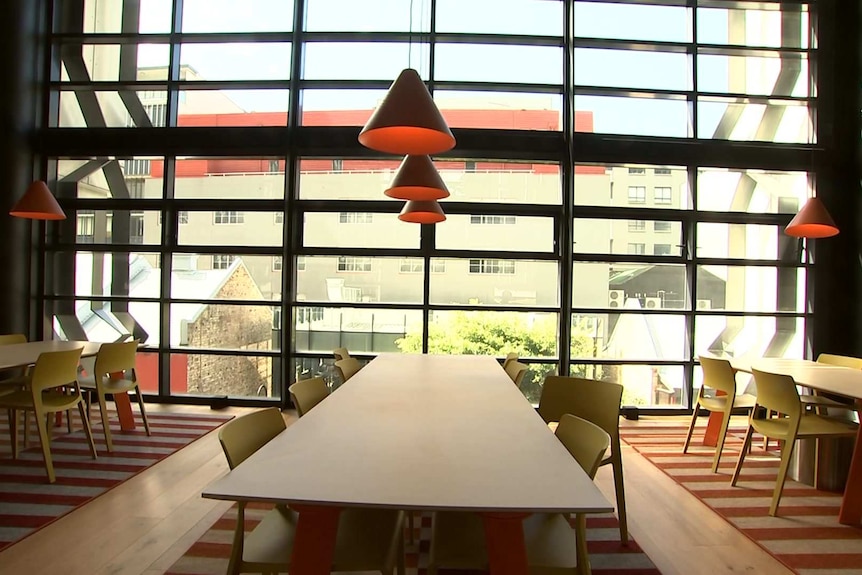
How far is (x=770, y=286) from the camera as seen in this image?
19.8 feet

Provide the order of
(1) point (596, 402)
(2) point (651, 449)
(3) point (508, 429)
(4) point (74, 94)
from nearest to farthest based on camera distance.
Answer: (3) point (508, 429) → (1) point (596, 402) → (2) point (651, 449) → (4) point (74, 94)

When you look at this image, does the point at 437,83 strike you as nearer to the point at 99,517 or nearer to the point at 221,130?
the point at 221,130

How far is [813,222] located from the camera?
15.9ft

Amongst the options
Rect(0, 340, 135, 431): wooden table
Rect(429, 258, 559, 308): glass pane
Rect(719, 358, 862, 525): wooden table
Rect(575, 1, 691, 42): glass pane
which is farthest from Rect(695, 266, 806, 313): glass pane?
Rect(0, 340, 135, 431): wooden table

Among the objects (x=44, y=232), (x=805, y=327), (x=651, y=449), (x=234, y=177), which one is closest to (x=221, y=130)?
(x=234, y=177)

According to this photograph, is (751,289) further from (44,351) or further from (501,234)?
(44,351)

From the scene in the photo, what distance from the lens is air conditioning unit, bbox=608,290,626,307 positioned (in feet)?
19.5

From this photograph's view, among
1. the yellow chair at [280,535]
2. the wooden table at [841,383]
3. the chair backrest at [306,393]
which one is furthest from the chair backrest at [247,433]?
the wooden table at [841,383]

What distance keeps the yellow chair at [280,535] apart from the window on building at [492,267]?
159 inches

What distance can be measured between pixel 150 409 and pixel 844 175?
843cm

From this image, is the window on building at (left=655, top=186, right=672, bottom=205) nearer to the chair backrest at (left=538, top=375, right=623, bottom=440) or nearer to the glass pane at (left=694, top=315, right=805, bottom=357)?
the glass pane at (left=694, top=315, right=805, bottom=357)

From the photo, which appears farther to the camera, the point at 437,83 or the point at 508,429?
the point at 437,83

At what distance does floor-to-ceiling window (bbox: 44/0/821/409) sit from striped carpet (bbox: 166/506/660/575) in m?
3.00

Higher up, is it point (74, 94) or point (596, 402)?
point (74, 94)
